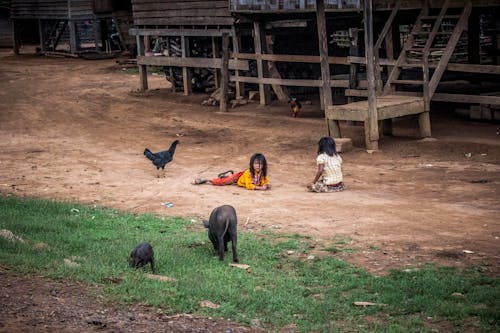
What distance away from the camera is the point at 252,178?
13758 millimetres

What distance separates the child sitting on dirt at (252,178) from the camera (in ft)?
44.2

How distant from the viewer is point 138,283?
324 inches

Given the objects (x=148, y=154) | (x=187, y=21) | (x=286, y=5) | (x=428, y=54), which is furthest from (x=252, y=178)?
(x=187, y=21)

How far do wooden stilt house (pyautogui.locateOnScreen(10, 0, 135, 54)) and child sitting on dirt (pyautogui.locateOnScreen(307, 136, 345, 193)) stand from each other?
2512cm

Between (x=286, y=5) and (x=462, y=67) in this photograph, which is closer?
(x=462, y=67)

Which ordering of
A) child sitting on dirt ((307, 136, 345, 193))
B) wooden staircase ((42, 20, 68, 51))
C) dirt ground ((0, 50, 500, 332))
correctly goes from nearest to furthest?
dirt ground ((0, 50, 500, 332)) < child sitting on dirt ((307, 136, 345, 193)) < wooden staircase ((42, 20, 68, 51))

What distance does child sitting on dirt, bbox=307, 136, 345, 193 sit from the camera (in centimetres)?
1333

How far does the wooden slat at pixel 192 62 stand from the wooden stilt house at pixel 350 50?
0.03 m

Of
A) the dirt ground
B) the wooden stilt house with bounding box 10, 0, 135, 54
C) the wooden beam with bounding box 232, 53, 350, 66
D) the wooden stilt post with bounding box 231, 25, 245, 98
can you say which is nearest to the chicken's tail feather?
the dirt ground

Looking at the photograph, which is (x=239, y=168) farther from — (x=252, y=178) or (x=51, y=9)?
(x=51, y=9)

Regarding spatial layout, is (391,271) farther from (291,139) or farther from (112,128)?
(112,128)

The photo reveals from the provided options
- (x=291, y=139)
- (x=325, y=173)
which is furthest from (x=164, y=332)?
(x=291, y=139)

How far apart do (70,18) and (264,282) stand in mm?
32543

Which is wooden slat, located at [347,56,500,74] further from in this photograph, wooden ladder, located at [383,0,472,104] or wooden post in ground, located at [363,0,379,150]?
wooden post in ground, located at [363,0,379,150]
